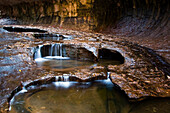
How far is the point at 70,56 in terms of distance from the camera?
16.4 ft

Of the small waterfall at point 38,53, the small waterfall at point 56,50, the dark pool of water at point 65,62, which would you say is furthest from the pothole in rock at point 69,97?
the small waterfall at point 56,50

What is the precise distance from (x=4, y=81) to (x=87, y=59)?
102 inches

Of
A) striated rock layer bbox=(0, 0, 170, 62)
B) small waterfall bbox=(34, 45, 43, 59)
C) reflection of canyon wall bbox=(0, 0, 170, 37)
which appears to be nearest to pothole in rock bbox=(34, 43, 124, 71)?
small waterfall bbox=(34, 45, 43, 59)

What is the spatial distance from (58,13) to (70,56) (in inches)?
313

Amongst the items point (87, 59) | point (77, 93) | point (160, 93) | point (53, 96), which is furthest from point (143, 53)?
point (53, 96)

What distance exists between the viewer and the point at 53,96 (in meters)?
2.80

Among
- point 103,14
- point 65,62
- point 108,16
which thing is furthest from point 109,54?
point 103,14

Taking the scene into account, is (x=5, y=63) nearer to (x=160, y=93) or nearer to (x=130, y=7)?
(x=160, y=93)

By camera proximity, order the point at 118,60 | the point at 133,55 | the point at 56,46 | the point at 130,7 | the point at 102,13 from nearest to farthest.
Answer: the point at 133,55 → the point at 118,60 → the point at 56,46 → the point at 130,7 → the point at 102,13

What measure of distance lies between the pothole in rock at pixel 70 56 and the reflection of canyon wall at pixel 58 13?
609cm

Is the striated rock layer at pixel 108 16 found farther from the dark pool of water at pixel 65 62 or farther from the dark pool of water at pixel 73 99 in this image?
the dark pool of water at pixel 73 99

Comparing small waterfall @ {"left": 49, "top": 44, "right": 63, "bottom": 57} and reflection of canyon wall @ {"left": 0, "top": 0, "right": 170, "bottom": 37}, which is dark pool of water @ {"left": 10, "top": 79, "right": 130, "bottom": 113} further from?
reflection of canyon wall @ {"left": 0, "top": 0, "right": 170, "bottom": 37}

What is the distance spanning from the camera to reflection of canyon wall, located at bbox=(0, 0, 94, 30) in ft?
35.7

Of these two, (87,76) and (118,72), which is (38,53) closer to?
(87,76)
